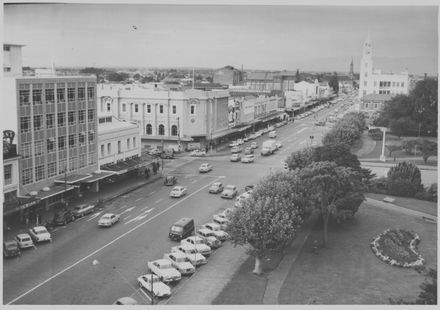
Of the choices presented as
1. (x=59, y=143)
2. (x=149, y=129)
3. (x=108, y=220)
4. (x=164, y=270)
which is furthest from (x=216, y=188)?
(x=149, y=129)

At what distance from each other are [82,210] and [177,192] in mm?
4175

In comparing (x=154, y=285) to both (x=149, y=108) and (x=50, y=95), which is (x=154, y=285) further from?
(x=149, y=108)

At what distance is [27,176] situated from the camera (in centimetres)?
1823

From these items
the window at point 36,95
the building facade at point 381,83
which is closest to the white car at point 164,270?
the window at point 36,95

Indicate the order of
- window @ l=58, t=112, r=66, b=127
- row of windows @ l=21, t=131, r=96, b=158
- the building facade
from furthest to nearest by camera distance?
the building facade < window @ l=58, t=112, r=66, b=127 < row of windows @ l=21, t=131, r=96, b=158

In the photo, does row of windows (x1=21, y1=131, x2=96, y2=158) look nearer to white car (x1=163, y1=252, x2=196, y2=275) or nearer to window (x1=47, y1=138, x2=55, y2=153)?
window (x1=47, y1=138, x2=55, y2=153)

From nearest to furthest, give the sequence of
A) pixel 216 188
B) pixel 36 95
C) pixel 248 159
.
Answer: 1. pixel 36 95
2. pixel 216 188
3. pixel 248 159

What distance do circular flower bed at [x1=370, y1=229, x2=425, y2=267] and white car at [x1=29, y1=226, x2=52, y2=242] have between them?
9326 mm

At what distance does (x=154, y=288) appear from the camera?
42.0ft

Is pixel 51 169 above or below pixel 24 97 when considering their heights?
below

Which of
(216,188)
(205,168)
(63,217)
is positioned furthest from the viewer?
(205,168)

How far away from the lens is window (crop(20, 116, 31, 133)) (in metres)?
18.0

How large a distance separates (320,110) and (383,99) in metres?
14.6

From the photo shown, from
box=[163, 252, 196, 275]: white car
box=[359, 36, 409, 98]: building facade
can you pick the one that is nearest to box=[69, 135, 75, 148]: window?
box=[163, 252, 196, 275]: white car
